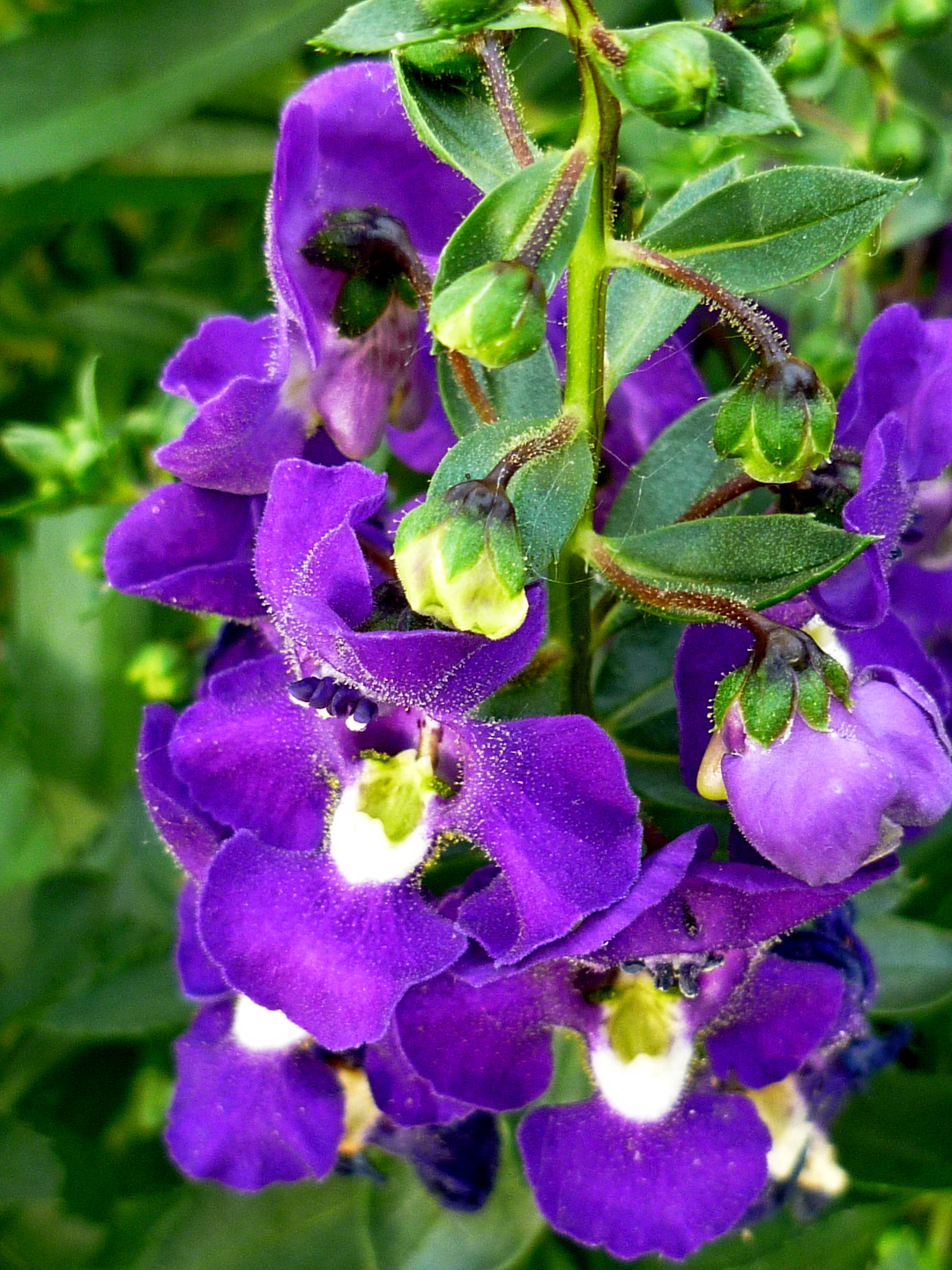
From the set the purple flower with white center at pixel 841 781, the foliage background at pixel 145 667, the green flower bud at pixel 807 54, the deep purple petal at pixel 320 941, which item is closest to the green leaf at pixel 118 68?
the foliage background at pixel 145 667

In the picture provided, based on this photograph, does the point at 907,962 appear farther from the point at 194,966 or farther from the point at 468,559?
the point at 468,559

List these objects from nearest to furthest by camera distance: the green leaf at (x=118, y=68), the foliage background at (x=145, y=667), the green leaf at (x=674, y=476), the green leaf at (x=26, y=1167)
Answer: the green leaf at (x=674, y=476) < the foliage background at (x=145, y=667) < the green leaf at (x=26, y=1167) < the green leaf at (x=118, y=68)

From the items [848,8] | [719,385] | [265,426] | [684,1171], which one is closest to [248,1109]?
[684,1171]

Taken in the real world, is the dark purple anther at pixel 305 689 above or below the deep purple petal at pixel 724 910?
above

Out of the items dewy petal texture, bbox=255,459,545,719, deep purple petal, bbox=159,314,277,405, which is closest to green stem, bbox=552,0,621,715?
dewy petal texture, bbox=255,459,545,719

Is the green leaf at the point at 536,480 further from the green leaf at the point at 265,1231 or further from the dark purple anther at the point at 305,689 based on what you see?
the green leaf at the point at 265,1231

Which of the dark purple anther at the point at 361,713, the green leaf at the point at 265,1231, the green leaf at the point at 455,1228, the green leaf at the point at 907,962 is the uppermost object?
the dark purple anther at the point at 361,713

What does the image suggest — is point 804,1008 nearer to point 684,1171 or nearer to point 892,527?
point 684,1171
